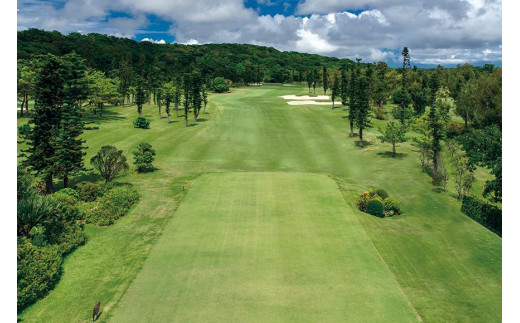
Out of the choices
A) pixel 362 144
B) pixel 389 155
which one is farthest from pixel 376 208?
pixel 362 144

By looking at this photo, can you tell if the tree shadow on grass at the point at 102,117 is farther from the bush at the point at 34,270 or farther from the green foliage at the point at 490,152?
the green foliage at the point at 490,152

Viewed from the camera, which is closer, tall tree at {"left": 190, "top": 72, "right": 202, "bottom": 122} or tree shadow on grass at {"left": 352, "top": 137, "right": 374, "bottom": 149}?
tree shadow on grass at {"left": 352, "top": 137, "right": 374, "bottom": 149}

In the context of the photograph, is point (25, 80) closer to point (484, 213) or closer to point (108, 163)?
point (108, 163)

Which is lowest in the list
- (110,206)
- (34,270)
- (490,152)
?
(34,270)

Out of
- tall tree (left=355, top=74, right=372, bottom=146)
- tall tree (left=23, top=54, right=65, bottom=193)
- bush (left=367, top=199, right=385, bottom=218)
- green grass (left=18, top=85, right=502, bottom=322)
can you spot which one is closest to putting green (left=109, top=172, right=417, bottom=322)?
green grass (left=18, top=85, right=502, bottom=322)

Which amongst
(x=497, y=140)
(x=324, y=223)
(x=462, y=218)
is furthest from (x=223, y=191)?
(x=497, y=140)

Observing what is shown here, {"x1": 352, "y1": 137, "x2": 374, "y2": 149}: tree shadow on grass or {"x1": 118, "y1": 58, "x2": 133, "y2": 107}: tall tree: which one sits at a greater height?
{"x1": 118, "y1": 58, "x2": 133, "y2": 107}: tall tree

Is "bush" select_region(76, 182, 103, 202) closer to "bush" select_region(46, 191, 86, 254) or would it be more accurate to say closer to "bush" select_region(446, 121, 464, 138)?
"bush" select_region(46, 191, 86, 254)

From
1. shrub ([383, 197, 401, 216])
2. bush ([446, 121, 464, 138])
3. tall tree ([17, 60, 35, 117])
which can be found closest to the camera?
shrub ([383, 197, 401, 216])
